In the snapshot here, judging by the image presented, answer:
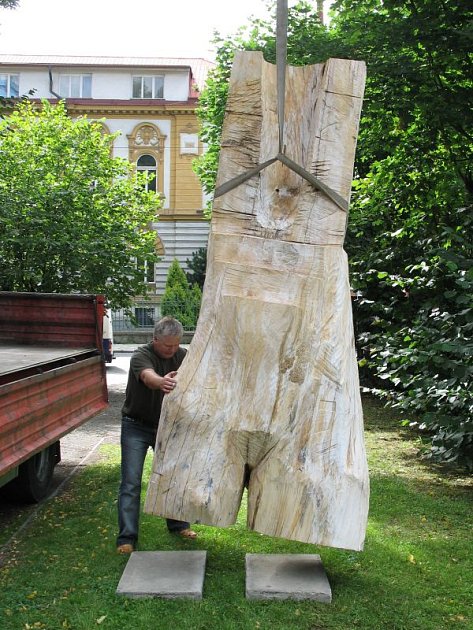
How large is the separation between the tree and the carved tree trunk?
9.50 metres

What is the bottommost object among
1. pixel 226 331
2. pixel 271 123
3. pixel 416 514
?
pixel 416 514

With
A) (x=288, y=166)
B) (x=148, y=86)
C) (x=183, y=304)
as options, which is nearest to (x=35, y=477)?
(x=288, y=166)

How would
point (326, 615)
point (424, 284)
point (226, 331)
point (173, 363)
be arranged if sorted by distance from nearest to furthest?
point (326, 615) → point (226, 331) → point (173, 363) → point (424, 284)

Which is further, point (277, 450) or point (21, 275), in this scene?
point (21, 275)

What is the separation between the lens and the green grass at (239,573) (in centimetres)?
414

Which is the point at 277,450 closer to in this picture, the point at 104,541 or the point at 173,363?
the point at 173,363

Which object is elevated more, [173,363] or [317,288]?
[317,288]

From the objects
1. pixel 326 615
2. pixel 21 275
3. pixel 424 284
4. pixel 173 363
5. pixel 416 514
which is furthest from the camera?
pixel 21 275

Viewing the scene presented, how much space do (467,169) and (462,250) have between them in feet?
9.34

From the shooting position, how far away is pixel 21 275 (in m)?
14.3

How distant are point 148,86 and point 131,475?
35.1m

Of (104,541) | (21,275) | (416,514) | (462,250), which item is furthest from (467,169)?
(21,275)

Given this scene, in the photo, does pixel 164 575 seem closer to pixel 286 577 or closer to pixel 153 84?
pixel 286 577

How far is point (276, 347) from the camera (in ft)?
14.4
